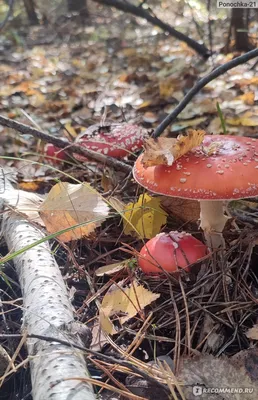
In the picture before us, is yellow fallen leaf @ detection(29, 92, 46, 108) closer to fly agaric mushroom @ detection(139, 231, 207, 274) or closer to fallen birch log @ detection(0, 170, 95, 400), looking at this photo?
fallen birch log @ detection(0, 170, 95, 400)

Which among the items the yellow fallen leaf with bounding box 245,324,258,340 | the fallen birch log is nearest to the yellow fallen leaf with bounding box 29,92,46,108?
the fallen birch log

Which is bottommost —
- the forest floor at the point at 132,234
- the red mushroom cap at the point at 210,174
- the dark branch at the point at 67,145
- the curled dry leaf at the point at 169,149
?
the forest floor at the point at 132,234

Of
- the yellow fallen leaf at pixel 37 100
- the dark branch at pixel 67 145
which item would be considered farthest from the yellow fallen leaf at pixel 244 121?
the yellow fallen leaf at pixel 37 100

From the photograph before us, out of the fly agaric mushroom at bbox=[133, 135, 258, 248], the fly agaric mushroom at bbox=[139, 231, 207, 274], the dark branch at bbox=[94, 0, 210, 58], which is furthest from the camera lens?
the dark branch at bbox=[94, 0, 210, 58]

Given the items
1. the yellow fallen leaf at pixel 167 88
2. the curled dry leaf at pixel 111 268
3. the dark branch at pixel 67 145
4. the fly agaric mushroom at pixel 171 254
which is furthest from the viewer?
the yellow fallen leaf at pixel 167 88

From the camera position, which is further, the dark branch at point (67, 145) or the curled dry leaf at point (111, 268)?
the dark branch at point (67, 145)

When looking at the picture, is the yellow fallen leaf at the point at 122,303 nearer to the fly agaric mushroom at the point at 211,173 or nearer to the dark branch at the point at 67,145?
the fly agaric mushroom at the point at 211,173

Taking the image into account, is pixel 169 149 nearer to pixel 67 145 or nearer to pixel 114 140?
pixel 67 145
